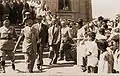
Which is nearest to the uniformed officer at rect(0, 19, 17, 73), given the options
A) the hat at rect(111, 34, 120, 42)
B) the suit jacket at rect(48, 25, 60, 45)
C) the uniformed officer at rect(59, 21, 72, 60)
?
the suit jacket at rect(48, 25, 60, 45)

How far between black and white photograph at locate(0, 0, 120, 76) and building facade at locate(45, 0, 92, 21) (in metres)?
7.15

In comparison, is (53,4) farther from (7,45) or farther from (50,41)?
(7,45)

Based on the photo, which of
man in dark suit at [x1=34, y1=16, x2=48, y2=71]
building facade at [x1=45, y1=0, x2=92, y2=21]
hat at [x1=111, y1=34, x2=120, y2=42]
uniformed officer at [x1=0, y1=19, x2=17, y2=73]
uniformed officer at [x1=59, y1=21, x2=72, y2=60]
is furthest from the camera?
building facade at [x1=45, y1=0, x2=92, y2=21]

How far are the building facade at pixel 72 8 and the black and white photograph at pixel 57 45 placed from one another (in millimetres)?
7149

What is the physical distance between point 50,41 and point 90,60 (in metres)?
4.91

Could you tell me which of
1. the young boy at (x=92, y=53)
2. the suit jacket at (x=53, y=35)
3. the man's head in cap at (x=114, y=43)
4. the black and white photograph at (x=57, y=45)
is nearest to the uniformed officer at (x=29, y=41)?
the black and white photograph at (x=57, y=45)

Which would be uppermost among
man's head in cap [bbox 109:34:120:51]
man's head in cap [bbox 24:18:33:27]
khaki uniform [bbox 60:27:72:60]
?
man's head in cap [bbox 24:18:33:27]

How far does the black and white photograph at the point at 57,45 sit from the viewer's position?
328 inches

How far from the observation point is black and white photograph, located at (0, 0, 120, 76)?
8320mm

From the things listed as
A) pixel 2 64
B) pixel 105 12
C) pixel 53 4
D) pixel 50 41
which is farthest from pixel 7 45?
pixel 53 4

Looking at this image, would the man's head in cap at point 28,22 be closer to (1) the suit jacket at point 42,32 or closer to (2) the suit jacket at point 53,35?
(1) the suit jacket at point 42,32

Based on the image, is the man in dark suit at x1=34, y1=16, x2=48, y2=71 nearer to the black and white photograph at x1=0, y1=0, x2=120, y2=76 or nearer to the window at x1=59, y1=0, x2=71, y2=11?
the black and white photograph at x1=0, y1=0, x2=120, y2=76

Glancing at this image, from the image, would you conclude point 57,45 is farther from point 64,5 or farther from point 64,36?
point 64,5

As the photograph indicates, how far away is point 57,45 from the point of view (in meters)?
14.3
